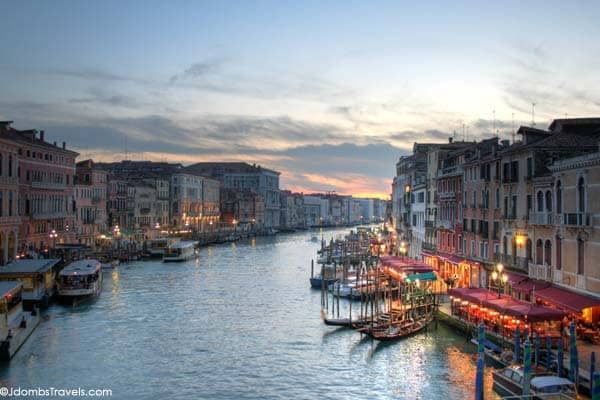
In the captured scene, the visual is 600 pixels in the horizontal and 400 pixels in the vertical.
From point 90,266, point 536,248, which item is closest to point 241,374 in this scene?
point 536,248

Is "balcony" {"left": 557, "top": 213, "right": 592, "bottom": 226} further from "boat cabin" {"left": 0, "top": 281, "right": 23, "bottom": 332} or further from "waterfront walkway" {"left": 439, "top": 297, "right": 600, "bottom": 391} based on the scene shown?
"boat cabin" {"left": 0, "top": 281, "right": 23, "bottom": 332}

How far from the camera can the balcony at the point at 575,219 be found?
54.7ft

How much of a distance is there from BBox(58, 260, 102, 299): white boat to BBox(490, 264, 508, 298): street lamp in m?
16.5

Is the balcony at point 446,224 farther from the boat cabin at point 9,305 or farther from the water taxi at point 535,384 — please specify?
the boat cabin at point 9,305

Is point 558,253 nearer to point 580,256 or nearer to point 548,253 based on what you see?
point 548,253

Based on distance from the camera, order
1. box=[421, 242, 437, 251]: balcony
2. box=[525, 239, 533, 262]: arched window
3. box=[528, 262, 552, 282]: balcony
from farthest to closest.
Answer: box=[421, 242, 437, 251]: balcony → box=[525, 239, 533, 262]: arched window → box=[528, 262, 552, 282]: balcony

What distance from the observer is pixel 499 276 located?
839 inches

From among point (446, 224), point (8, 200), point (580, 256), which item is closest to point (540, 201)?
point (580, 256)

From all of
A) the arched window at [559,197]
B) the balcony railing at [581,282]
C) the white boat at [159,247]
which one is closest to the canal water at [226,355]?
the balcony railing at [581,282]

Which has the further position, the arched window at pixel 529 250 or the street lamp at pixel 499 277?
the street lamp at pixel 499 277

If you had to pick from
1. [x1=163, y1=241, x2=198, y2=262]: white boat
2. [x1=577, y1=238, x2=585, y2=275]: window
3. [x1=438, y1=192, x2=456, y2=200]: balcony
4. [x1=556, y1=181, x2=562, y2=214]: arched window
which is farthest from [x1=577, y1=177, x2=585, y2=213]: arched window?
[x1=163, y1=241, x2=198, y2=262]: white boat

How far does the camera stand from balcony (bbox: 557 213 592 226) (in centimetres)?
1667

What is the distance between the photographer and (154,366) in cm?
1775

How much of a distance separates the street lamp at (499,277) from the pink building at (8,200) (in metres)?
21.0
